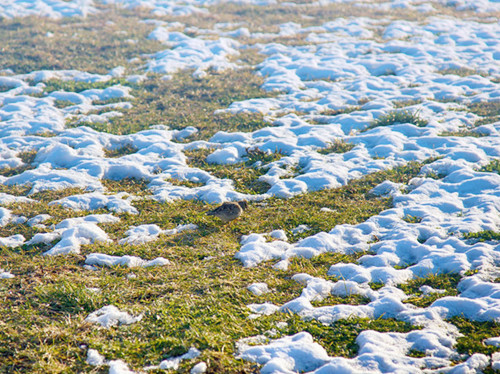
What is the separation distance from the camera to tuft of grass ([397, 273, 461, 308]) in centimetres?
480

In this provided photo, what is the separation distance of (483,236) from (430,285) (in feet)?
4.74

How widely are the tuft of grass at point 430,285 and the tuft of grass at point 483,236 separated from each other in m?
0.98

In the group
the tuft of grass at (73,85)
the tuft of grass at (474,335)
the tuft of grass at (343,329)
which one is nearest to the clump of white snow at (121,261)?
the tuft of grass at (343,329)

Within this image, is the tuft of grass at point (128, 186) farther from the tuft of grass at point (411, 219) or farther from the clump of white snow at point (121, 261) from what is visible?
the tuft of grass at point (411, 219)

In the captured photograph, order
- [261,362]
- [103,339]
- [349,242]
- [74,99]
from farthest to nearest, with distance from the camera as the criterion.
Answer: [74,99] → [349,242] → [103,339] → [261,362]

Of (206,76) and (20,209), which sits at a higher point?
(206,76)

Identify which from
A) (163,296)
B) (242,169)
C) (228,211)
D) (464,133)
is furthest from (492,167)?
(163,296)

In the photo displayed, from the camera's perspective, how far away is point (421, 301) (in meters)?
4.79

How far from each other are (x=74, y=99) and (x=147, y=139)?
149 inches

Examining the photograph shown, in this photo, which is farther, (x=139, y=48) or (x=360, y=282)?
(x=139, y=48)

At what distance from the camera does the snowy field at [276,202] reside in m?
4.09

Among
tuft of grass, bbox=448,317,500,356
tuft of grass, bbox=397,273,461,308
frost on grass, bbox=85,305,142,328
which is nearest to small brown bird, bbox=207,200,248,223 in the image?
frost on grass, bbox=85,305,142,328

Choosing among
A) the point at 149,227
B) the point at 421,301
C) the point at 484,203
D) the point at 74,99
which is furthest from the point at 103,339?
the point at 74,99

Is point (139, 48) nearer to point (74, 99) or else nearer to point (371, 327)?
point (74, 99)
